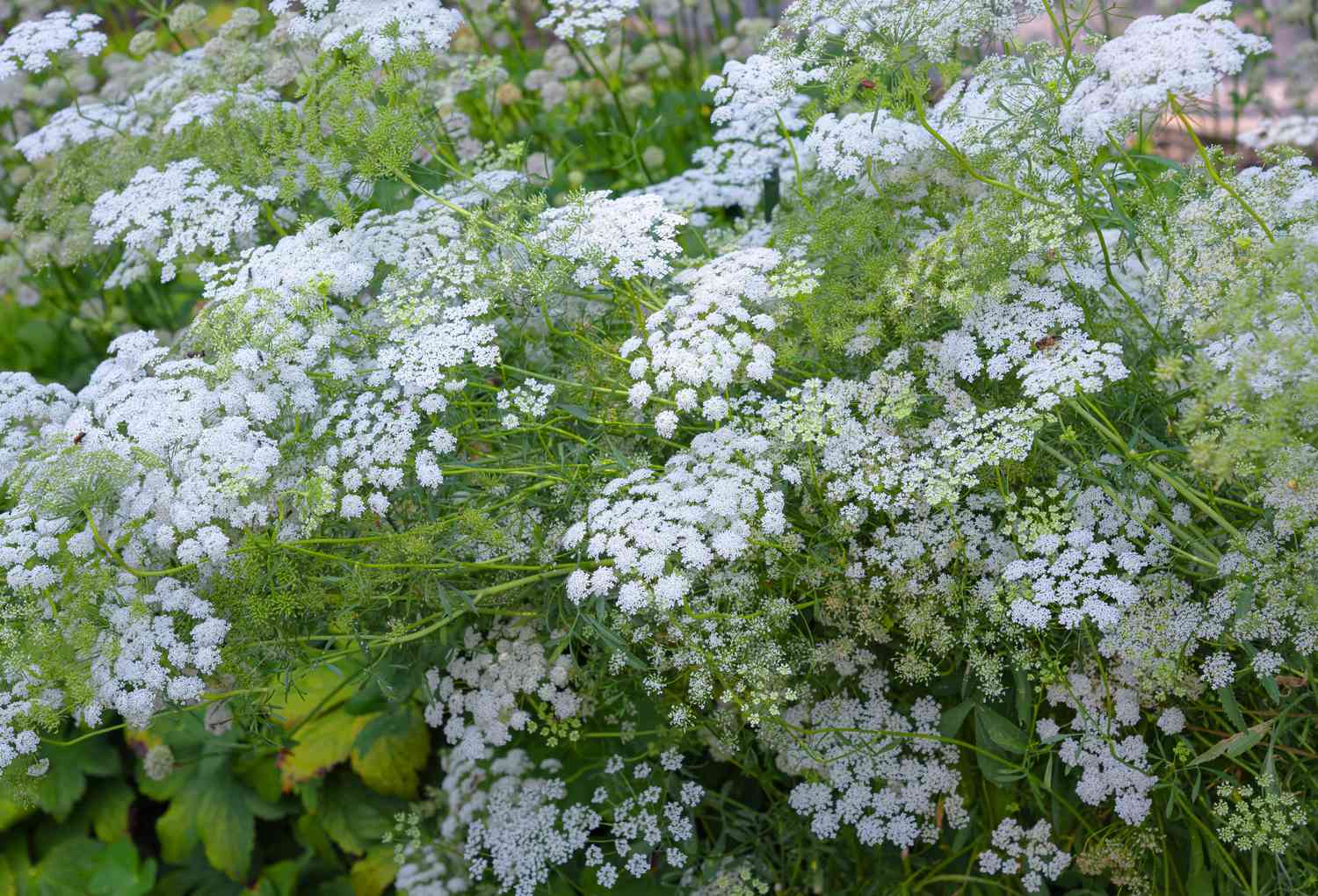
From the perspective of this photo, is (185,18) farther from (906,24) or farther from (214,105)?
(906,24)

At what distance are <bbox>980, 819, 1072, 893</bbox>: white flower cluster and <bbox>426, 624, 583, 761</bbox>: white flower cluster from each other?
2.73ft

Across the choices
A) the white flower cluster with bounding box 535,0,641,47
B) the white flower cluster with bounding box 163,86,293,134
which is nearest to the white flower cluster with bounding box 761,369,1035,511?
the white flower cluster with bounding box 535,0,641,47

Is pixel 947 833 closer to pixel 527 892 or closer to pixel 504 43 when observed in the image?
pixel 527 892

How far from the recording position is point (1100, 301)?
7.13 feet

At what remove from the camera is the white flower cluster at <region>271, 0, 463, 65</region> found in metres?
2.34

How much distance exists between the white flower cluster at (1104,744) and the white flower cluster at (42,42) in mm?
2671

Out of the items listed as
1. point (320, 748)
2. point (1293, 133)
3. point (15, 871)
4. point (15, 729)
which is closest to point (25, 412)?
point (15, 729)

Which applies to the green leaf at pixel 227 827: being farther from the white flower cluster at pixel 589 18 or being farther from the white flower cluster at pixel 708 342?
the white flower cluster at pixel 589 18

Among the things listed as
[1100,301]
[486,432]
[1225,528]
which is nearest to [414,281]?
[486,432]

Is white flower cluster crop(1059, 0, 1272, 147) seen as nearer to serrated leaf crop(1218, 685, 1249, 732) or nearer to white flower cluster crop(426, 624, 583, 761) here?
serrated leaf crop(1218, 685, 1249, 732)

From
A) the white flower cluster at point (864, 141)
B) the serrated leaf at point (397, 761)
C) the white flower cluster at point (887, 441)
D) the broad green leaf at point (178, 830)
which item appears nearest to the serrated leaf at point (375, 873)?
the serrated leaf at point (397, 761)

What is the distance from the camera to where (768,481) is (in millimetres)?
1854

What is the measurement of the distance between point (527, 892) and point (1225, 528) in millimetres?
1531

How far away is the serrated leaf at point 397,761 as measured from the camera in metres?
3.05
